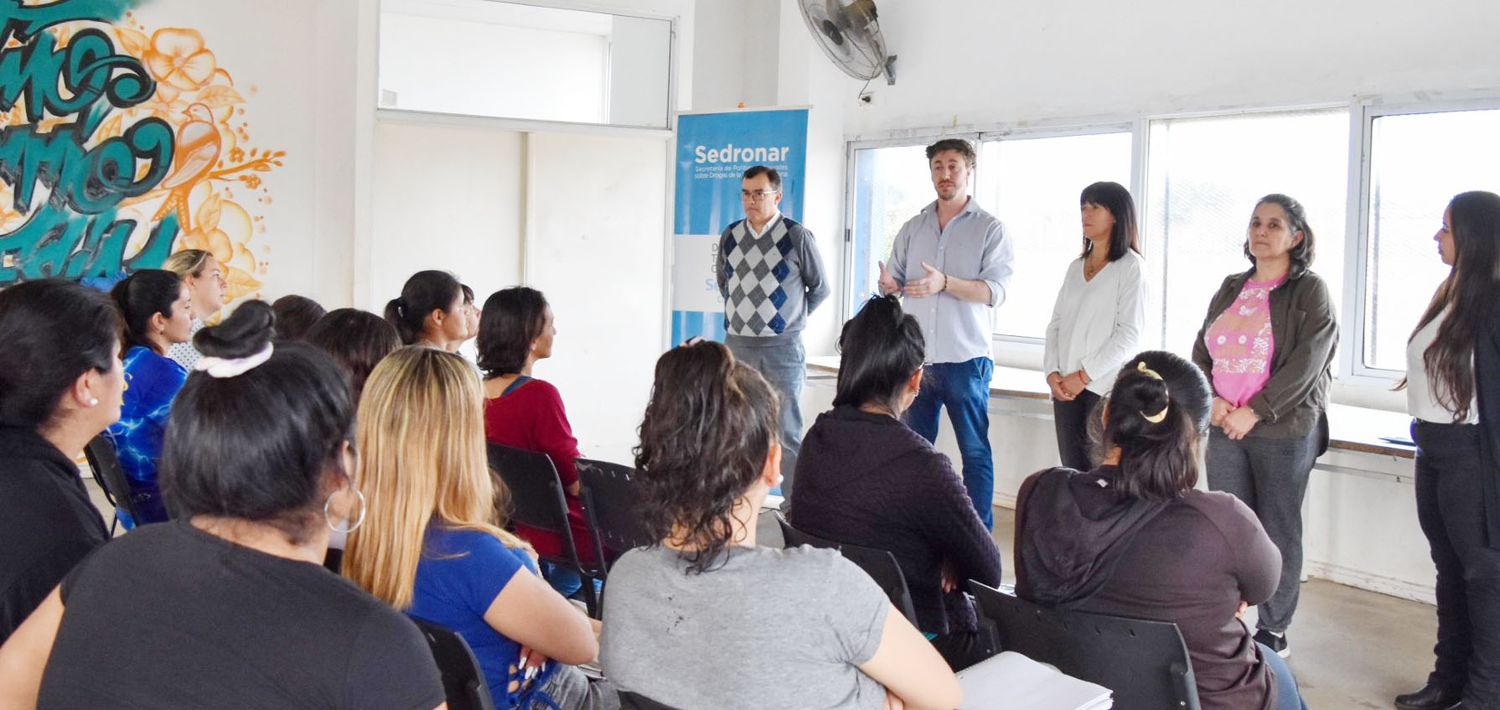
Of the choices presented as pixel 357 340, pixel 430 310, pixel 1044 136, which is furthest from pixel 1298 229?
pixel 357 340

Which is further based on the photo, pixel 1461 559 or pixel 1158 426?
pixel 1461 559

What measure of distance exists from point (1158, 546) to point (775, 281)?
3.33m

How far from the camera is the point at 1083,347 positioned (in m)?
4.29

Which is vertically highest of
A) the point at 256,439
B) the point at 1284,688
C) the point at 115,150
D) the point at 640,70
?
the point at 640,70

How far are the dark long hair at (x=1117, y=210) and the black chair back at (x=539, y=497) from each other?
7.37ft

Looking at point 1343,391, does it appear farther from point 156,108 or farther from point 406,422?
point 156,108

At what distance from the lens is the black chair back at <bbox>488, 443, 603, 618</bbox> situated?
292cm

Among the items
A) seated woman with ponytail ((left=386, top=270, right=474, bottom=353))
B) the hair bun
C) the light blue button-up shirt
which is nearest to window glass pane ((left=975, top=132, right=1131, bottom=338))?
the light blue button-up shirt

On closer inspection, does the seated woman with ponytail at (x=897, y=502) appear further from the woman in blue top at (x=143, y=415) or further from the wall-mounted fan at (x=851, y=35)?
the wall-mounted fan at (x=851, y=35)

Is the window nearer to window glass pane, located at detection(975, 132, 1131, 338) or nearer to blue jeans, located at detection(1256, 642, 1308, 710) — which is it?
window glass pane, located at detection(975, 132, 1131, 338)

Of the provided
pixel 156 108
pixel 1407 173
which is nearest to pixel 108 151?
pixel 156 108

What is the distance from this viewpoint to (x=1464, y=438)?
3.04m

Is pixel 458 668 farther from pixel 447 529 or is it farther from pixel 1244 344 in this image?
pixel 1244 344

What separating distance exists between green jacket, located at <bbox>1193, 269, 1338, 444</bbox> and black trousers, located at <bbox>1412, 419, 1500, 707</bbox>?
36cm
